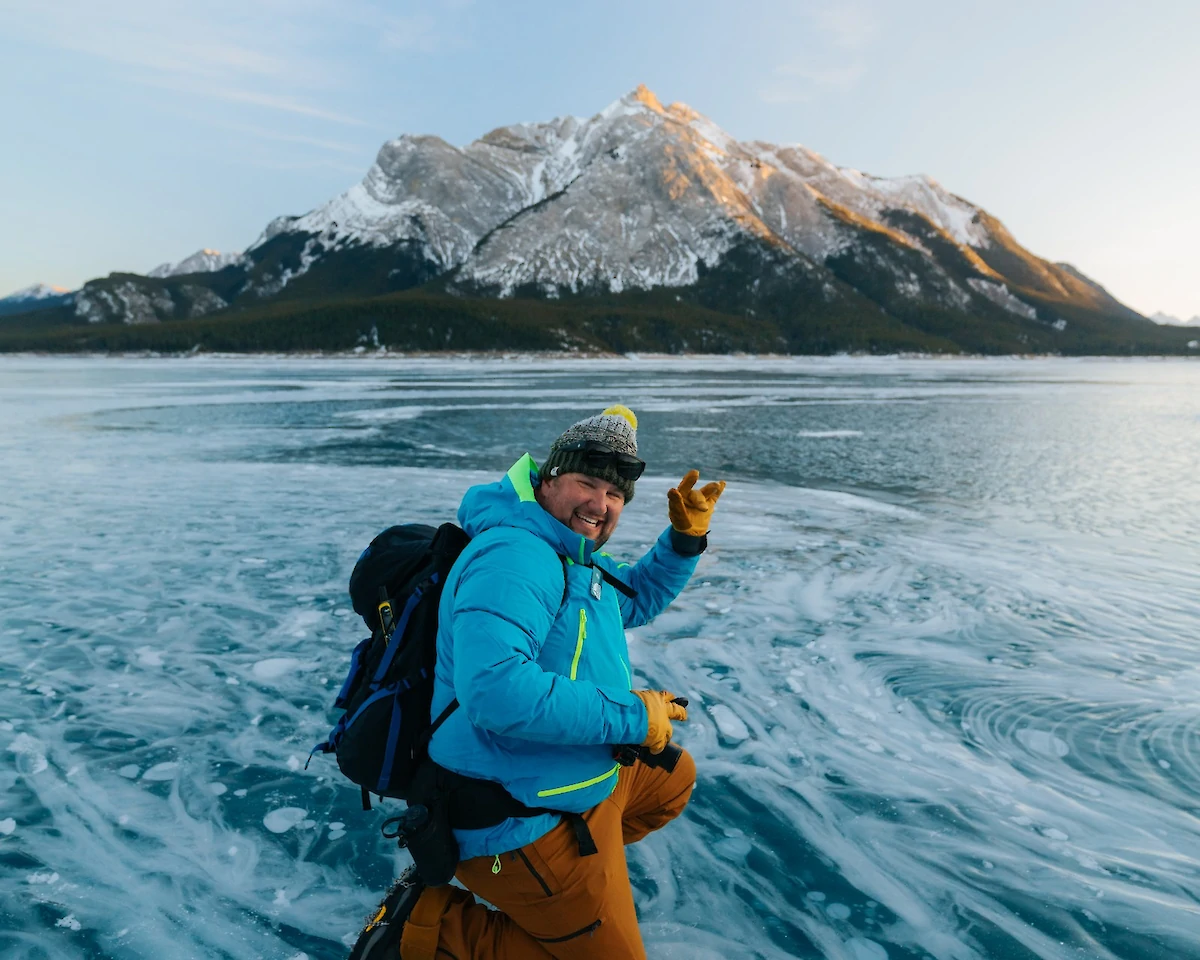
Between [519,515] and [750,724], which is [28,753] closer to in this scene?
[519,515]

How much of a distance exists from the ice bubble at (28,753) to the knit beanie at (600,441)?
3824mm

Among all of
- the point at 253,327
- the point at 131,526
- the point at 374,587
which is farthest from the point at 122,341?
the point at 374,587

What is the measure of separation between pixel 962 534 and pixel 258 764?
28.9ft

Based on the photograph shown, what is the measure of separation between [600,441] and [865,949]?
98.1 inches

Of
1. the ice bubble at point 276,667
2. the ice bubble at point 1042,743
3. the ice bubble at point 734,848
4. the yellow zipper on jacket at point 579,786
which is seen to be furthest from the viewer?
the ice bubble at point 276,667

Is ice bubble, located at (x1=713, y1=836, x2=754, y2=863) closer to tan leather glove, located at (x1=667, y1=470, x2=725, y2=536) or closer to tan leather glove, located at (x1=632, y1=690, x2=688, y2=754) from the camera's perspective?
tan leather glove, located at (x1=632, y1=690, x2=688, y2=754)

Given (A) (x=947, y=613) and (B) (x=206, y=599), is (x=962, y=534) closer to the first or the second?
(A) (x=947, y=613)

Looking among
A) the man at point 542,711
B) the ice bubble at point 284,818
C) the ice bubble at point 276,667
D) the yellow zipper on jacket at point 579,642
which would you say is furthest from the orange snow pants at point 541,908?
the ice bubble at point 276,667

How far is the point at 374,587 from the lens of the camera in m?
2.49

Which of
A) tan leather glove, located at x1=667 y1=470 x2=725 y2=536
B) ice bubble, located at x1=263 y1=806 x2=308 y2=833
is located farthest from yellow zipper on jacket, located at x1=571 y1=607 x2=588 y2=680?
ice bubble, located at x1=263 y1=806 x2=308 y2=833

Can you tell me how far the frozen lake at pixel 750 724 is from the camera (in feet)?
10.6

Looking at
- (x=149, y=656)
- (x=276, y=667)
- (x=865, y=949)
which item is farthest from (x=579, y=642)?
(x=149, y=656)

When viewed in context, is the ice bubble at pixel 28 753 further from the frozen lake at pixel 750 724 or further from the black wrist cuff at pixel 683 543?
the black wrist cuff at pixel 683 543

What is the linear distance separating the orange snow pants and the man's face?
99 centimetres
